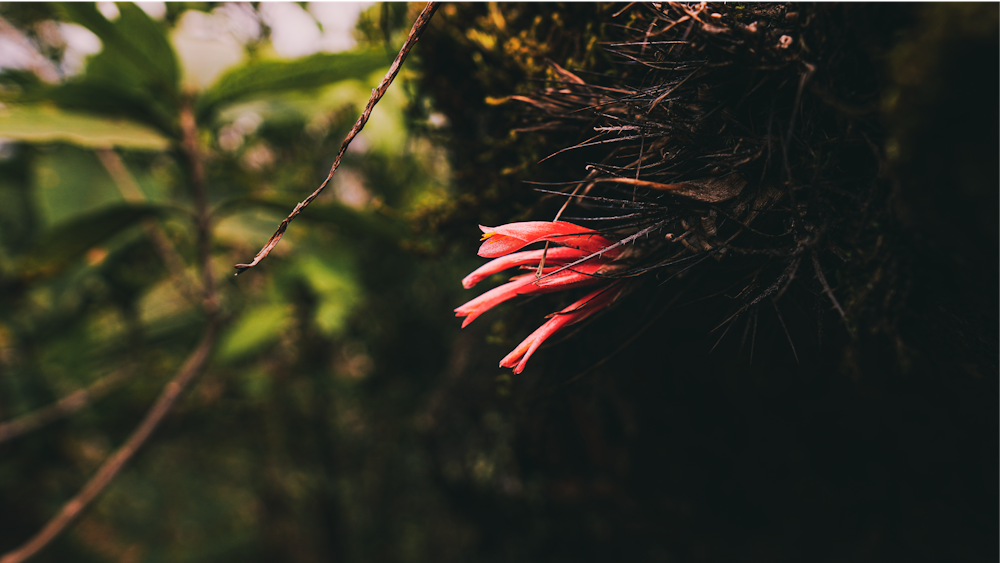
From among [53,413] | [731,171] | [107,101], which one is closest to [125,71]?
[107,101]

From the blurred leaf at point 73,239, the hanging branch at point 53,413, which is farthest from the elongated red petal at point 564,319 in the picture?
the hanging branch at point 53,413

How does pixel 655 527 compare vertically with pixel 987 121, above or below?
below

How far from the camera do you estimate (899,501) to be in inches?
33.5

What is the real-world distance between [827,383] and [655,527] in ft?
2.13

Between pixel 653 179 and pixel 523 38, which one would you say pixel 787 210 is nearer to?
pixel 653 179

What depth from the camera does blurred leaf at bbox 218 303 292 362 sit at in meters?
1.49

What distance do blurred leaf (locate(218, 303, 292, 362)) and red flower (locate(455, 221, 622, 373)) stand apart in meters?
1.38

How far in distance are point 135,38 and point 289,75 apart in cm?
34

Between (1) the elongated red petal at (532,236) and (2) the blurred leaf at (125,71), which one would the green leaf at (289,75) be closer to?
(2) the blurred leaf at (125,71)

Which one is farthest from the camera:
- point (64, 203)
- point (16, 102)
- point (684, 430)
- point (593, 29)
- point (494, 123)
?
point (64, 203)

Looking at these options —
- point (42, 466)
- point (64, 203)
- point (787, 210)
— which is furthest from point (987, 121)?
point (42, 466)

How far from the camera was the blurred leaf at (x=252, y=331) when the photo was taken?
1492mm

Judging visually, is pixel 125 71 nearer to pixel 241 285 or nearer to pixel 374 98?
pixel 374 98

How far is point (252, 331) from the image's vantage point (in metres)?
→ 1.51
